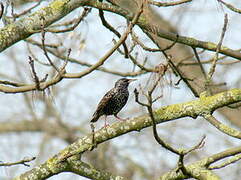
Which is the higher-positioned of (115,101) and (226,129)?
(226,129)

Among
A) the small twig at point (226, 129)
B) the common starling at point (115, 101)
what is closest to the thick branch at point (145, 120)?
the small twig at point (226, 129)

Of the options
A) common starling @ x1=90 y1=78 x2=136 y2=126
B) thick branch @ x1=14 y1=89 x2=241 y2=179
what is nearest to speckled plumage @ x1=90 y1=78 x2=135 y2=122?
common starling @ x1=90 y1=78 x2=136 y2=126

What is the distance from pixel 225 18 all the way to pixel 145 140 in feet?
27.8

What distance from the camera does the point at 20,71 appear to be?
48.2 ft

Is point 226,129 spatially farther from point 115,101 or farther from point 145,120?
point 115,101

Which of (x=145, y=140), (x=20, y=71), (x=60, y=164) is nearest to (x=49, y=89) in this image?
(x=60, y=164)

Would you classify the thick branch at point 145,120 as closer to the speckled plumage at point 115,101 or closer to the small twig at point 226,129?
the small twig at point 226,129

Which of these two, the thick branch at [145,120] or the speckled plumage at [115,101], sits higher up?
the thick branch at [145,120]

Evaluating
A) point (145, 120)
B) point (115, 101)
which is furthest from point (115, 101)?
point (145, 120)

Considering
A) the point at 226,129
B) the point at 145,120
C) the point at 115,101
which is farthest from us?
the point at 115,101

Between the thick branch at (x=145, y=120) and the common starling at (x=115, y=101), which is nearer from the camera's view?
the thick branch at (x=145, y=120)

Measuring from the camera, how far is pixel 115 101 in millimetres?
7031

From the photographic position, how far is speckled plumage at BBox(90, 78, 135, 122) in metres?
7.03

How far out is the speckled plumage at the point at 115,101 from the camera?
7.03m
